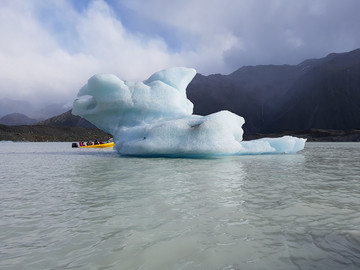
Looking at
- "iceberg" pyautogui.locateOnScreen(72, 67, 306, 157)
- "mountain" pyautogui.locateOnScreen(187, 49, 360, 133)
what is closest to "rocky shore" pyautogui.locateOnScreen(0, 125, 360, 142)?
"mountain" pyautogui.locateOnScreen(187, 49, 360, 133)

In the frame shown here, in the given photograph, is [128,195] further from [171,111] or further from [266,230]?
[171,111]

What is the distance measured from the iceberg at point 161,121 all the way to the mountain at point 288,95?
91.7 m

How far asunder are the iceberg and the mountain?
3611 inches

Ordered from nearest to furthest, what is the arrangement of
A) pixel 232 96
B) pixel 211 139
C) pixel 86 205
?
pixel 86 205 < pixel 211 139 < pixel 232 96

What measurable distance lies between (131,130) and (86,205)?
1094cm

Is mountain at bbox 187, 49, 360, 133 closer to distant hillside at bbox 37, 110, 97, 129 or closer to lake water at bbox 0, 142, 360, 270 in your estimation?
distant hillside at bbox 37, 110, 97, 129

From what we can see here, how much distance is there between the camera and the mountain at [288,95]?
99812mm

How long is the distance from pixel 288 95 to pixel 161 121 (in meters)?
115

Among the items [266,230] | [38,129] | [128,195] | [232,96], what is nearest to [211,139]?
[128,195]

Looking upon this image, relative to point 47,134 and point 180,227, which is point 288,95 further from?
point 180,227

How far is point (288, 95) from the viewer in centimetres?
12094

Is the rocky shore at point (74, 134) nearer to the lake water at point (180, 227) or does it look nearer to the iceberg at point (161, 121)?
the iceberg at point (161, 121)

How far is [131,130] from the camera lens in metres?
15.3

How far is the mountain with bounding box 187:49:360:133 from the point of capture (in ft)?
327
